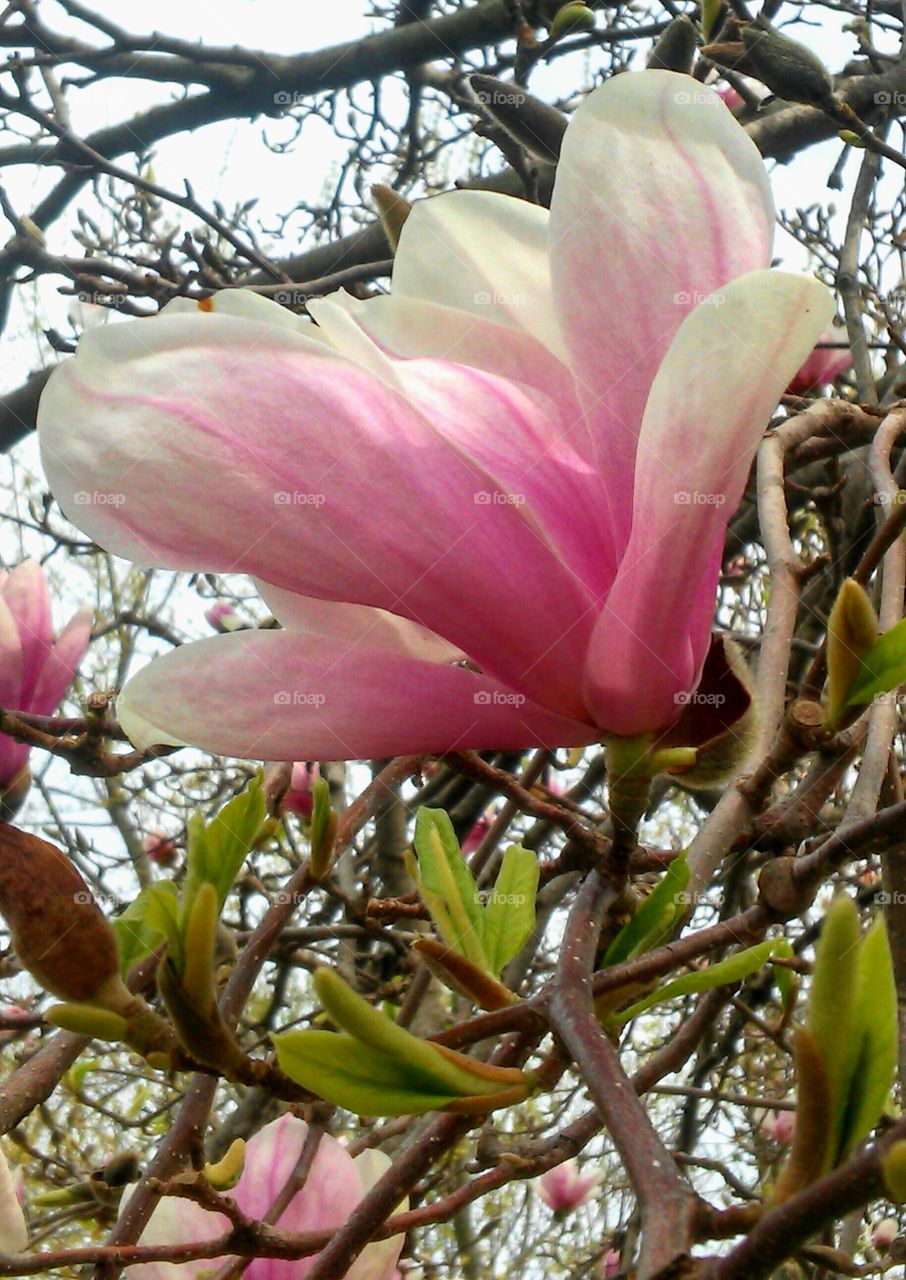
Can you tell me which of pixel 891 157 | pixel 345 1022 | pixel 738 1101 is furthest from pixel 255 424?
pixel 738 1101

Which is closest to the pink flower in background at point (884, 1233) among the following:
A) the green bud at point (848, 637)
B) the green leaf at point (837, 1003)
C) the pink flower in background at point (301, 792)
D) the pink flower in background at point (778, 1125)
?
the pink flower in background at point (778, 1125)

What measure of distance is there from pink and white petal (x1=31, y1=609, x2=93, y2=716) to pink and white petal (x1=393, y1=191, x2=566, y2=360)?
925mm

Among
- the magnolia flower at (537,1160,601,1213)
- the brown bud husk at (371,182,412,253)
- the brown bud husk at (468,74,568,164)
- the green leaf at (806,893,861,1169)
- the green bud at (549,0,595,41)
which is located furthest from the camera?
the magnolia flower at (537,1160,601,1213)

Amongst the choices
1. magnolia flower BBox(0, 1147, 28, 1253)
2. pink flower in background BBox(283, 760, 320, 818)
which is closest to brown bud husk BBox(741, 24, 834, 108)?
magnolia flower BBox(0, 1147, 28, 1253)

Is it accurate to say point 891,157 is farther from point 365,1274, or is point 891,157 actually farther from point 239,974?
point 365,1274

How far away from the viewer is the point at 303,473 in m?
0.43

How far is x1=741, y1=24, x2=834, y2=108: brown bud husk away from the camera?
87 centimetres

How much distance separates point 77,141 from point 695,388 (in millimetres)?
1516

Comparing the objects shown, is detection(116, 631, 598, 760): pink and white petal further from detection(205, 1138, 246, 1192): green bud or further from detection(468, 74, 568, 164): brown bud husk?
detection(468, 74, 568, 164): brown bud husk

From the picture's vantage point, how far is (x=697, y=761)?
539mm

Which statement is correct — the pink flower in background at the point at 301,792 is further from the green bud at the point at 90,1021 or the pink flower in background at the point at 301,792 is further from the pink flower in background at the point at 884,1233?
the green bud at the point at 90,1021

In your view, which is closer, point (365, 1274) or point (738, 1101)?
point (365, 1274)

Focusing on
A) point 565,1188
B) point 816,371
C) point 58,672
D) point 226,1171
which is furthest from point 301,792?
point 226,1171

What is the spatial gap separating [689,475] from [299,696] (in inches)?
6.7
